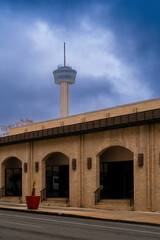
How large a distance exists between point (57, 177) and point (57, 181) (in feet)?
1.14

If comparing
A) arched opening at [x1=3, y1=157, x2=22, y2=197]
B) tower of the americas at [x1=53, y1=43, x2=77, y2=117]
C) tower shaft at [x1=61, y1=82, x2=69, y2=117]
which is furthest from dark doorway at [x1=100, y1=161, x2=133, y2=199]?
tower of the americas at [x1=53, y1=43, x2=77, y2=117]

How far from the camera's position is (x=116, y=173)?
3153 cm

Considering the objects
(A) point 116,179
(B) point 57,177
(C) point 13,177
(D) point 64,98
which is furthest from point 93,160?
(D) point 64,98

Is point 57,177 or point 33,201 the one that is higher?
point 57,177

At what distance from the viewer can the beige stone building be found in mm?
25766

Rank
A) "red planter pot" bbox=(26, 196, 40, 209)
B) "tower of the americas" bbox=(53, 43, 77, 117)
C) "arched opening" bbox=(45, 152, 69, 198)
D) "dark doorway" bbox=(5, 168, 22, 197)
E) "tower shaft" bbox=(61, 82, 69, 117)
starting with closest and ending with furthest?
"red planter pot" bbox=(26, 196, 40, 209)
"arched opening" bbox=(45, 152, 69, 198)
"dark doorway" bbox=(5, 168, 22, 197)
"tower shaft" bbox=(61, 82, 69, 117)
"tower of the americas" bbox=(53, 43, 77, 117)

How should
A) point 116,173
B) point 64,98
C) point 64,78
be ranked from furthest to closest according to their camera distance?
point 64,78, point 64,98, point 116,173


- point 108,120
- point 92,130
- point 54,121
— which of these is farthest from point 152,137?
point 54,121

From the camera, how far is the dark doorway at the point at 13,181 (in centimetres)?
4022

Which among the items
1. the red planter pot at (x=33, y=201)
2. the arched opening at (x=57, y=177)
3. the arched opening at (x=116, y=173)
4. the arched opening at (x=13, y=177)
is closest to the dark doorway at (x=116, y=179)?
the arched opening at (x=116, y=173)

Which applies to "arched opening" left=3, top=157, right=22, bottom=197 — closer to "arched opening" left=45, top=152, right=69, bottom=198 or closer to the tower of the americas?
"arched opening" left=45, top=152, right=69, bottom=198

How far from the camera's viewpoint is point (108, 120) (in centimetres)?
2755

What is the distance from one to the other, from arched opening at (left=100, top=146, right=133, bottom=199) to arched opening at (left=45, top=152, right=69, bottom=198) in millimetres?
4686

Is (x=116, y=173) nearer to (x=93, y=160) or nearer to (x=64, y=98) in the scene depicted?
(x=93, y=160)
